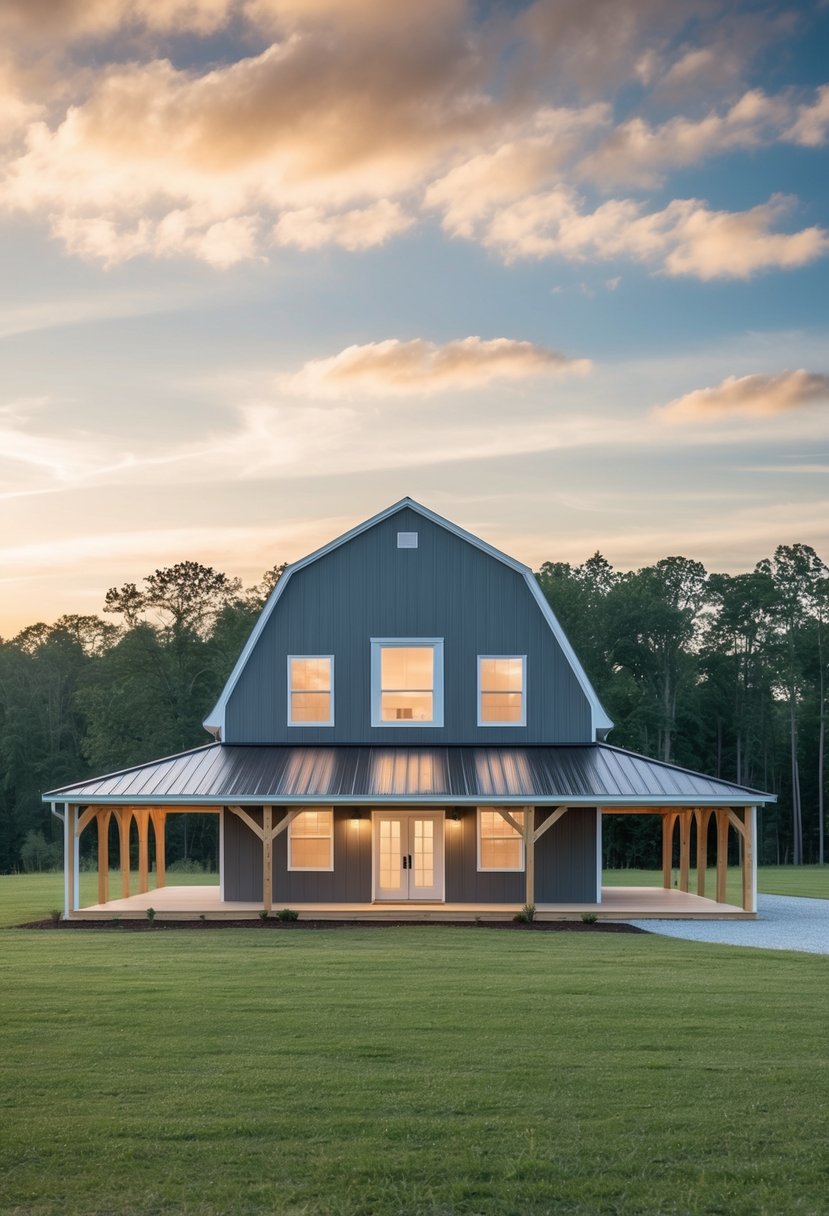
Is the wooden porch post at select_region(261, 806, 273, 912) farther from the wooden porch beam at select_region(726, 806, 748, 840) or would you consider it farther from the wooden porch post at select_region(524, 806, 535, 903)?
the wooden porch beam at select_region(726, 806, 748, 840)

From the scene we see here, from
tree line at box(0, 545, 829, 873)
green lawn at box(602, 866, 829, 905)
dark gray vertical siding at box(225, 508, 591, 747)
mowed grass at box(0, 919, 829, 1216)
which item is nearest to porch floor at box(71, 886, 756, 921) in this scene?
dark gray vertical siding at box(225, 508, 591, 747)

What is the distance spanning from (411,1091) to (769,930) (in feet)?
45.3

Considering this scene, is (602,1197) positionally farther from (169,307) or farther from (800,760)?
(800,760)

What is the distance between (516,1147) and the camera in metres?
7.02

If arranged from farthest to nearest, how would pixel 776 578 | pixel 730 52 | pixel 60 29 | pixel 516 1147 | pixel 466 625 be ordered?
1. pixel 776 578
2. pixel 466 625
3. pixel 730 52
4. pixel 60 29
5. pixel 516 1147

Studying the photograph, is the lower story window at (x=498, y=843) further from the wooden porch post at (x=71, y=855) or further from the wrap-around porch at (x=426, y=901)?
the wooden porch post at (x=71, y=855)

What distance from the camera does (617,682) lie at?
181 feet

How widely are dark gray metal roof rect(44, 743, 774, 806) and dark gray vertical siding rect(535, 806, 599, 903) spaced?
1.31 metres

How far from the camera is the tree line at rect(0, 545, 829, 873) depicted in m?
52.9

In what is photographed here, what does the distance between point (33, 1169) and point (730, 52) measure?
18.8 meters

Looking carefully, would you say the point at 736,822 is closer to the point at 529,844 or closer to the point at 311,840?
the point at 529,844

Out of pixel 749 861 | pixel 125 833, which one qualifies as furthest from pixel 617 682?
pixel 125 833

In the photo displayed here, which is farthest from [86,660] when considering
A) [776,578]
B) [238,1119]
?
[238,1119]

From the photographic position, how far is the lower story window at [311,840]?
952 inches
